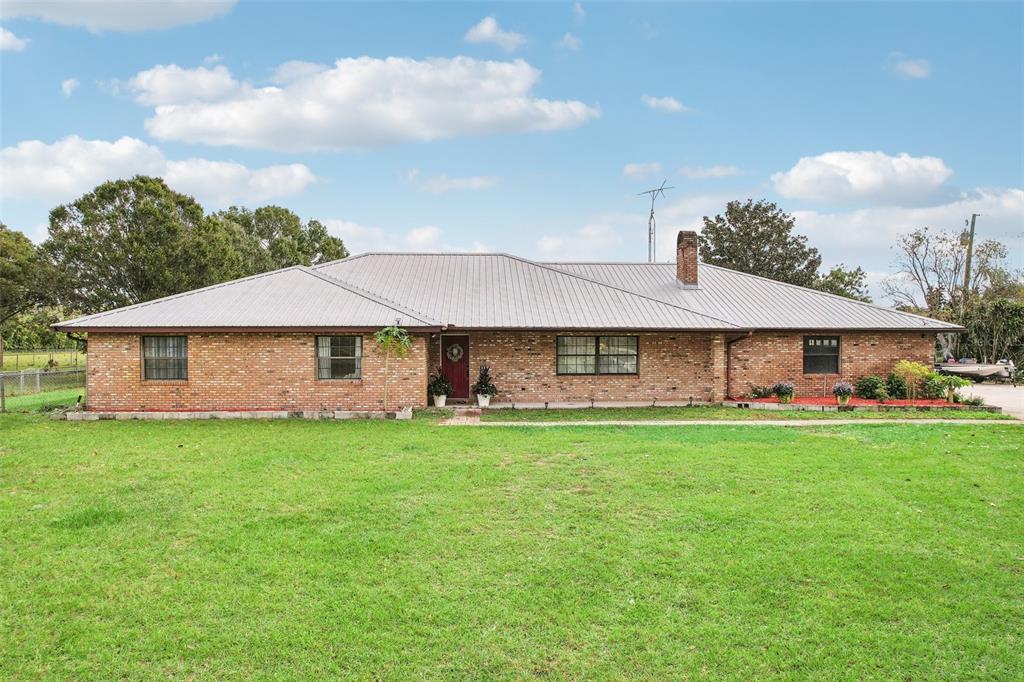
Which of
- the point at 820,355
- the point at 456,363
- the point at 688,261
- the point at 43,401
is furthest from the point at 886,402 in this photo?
the point at 43,401

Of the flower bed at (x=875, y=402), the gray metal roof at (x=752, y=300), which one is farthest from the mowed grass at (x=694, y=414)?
the gray metal roof at (x=752, y=300)

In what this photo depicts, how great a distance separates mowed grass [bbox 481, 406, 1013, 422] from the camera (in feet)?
48.0

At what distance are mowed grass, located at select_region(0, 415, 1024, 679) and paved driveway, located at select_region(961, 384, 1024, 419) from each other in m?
8.93

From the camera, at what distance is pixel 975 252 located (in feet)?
114

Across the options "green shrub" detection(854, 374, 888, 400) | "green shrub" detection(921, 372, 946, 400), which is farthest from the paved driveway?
"green shrub" detection(854, 374, 888, 400)

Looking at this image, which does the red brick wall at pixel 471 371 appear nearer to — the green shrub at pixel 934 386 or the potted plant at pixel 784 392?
the green shrub at pixel 934 386

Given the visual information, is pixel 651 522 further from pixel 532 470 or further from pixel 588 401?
pixel 588 401

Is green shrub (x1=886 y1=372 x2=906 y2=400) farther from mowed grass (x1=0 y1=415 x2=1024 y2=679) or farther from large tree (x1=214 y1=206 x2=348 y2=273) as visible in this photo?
large tree (x1=214 y1=206 x2=348 y2=273)

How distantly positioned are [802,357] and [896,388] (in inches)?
110

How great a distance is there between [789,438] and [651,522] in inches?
250

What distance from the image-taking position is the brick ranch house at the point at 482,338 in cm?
1536

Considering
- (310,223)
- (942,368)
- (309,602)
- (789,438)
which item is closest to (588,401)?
(789,438)

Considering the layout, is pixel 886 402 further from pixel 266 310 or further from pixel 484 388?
pixel 266 310

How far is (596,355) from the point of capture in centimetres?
1745
